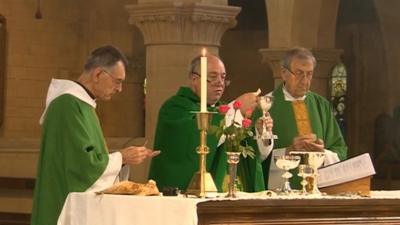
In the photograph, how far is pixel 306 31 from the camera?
17.3 metres

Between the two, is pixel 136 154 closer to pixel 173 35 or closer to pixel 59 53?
pixel 173 35

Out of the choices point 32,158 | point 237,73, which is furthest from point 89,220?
point 237,73

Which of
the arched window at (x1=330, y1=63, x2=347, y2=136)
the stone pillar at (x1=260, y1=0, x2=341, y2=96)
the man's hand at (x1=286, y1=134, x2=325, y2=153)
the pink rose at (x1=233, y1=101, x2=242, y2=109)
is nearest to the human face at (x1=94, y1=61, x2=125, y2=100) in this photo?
the pink rose at (x1=233, y1=101, x2=242, y2=109)

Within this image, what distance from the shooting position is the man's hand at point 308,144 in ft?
25.3

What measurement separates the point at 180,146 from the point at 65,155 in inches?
44.8

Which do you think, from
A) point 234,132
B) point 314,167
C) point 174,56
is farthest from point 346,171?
point 174,56

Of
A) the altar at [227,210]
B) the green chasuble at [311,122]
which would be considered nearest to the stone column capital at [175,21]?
the green chasuble at [311,122]

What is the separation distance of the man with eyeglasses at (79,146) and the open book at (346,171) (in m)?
0.92

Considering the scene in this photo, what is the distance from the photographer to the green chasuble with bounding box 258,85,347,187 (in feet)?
27.9

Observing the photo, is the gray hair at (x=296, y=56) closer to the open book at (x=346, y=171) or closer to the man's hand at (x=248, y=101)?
the man's hand at (x=248, y=101)

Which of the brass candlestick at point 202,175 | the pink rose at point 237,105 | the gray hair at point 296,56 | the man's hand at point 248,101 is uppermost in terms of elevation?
the gray hair at point 296,56

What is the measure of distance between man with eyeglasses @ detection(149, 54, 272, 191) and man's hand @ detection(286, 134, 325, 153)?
0.18 metres

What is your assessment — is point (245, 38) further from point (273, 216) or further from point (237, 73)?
point (273, 216)

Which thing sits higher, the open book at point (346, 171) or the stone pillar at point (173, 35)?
the stone pillar at point (173, 35)
